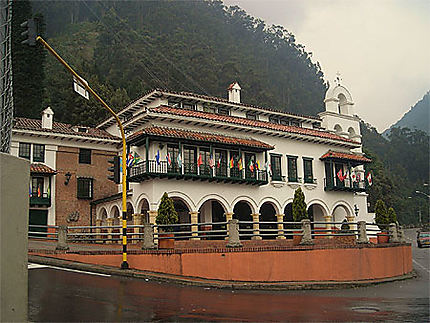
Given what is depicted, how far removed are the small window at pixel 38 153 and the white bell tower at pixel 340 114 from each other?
23132 mm

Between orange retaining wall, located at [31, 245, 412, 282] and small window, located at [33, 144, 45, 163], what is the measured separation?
13685 mm

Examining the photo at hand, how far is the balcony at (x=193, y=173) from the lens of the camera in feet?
87.0

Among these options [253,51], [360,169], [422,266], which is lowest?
[422,266]

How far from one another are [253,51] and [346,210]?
77.5 meters

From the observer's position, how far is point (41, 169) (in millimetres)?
29844

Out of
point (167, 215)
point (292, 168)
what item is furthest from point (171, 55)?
point (167, 215)

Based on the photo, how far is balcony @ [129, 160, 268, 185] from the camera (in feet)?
87.0

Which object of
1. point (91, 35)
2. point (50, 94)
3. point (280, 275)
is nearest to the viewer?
point (280, 275)

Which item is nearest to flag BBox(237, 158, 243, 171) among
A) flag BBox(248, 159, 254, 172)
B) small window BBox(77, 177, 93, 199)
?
flag BBox(248, 159, 254, 172)

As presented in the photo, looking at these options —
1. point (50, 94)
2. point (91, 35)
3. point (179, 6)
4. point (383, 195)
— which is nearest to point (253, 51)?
point (179, 6)

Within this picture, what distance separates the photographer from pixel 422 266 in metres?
28.2

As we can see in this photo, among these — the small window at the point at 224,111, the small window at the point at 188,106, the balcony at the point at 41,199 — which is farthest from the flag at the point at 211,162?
the balcony at the point at 41,199

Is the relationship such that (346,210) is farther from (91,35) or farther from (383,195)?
(91,35)

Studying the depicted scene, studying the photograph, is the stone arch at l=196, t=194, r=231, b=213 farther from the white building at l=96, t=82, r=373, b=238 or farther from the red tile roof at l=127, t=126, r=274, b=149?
the red tile roof at l=127, t=126, r=274, b=149
